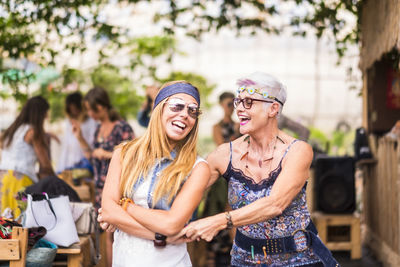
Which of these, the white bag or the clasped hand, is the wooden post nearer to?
the white bag

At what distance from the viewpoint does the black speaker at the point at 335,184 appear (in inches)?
263

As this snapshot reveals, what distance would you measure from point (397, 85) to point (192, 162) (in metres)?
4.94

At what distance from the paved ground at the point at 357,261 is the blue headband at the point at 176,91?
13.2 feet

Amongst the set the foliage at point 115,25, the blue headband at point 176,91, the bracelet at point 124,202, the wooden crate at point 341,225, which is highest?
the foliage at point 115,25

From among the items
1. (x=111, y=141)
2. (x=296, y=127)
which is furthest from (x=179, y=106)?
(x=296, y=127)

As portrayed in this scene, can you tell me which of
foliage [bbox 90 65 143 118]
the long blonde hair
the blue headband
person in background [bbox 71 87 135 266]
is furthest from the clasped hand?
foliage [bbox 90 65 143 118]

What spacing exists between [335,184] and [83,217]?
3.29 metres

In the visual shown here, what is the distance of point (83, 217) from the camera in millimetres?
4496

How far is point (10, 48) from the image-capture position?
712 centimetres

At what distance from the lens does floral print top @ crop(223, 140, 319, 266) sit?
289 cm

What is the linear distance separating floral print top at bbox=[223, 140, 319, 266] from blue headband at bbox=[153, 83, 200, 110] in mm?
496

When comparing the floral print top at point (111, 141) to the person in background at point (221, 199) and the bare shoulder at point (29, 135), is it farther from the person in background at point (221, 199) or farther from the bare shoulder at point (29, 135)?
the person in background at point (221, 199)

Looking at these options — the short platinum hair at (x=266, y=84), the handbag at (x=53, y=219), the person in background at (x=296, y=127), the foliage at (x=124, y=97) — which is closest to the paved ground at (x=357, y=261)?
the person in background at (x=296, y=127)

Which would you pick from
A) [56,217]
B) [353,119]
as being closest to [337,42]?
[56,217]
